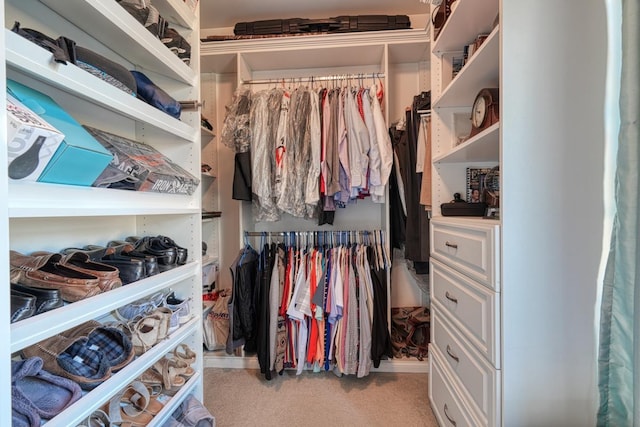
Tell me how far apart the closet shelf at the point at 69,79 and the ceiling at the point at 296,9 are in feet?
4.51

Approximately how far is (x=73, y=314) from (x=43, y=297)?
0.07 meters

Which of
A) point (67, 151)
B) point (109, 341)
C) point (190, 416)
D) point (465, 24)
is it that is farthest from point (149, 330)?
point (465, 24)

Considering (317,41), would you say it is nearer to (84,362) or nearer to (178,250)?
(178,250)

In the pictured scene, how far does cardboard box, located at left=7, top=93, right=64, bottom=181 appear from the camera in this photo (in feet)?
1.75

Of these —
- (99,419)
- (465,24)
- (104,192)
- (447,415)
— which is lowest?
(447,415)

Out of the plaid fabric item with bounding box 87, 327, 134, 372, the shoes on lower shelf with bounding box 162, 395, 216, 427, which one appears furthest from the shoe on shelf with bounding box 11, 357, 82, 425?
the shoes on lower shelf with bounding box 162, 395, 216, 427

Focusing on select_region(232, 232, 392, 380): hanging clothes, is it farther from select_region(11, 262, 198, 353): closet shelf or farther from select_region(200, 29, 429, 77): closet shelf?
select_region(200, 29, 429, 77): closet shelf

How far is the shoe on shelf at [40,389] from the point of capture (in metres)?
0.64

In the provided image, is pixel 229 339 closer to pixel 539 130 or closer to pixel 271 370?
pixel 271 370

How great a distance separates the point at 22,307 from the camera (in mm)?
597

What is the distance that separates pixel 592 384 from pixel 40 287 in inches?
60.4

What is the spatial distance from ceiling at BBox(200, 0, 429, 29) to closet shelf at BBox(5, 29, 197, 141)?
137cm

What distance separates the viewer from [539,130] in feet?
2.72

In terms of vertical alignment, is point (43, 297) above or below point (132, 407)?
above
